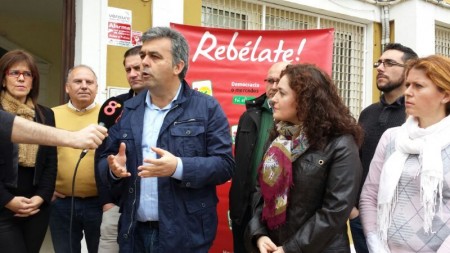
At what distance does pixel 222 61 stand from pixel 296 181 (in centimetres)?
245

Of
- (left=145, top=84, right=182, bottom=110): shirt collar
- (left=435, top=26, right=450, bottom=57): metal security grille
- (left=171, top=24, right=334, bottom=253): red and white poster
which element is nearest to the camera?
(left=145, top=84, right=182, bottom=110): shirt collar

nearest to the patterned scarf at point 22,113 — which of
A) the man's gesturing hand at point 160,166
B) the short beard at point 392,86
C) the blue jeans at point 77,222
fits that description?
the blue jeans at point 77,222

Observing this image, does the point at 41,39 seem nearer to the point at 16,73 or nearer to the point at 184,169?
the point at 16,73

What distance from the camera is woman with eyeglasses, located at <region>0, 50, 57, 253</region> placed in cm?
292

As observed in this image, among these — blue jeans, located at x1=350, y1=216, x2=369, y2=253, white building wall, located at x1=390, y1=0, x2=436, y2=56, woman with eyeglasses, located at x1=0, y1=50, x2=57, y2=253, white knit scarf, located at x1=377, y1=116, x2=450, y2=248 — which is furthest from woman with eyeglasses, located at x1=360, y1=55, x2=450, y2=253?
white building wall, located at x1=390, y1=0, x2=436, y2=56

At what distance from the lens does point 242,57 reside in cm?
460

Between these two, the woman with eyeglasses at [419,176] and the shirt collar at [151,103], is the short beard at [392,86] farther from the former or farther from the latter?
the shirt collar at [151,103]

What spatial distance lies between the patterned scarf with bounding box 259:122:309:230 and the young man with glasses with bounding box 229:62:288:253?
76 centimetres

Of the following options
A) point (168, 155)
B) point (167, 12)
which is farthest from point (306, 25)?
point (168, 155)

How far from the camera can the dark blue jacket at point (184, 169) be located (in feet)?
8.24

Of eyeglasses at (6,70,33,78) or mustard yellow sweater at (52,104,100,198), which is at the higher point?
eyeglasses at (6,70,33,78)

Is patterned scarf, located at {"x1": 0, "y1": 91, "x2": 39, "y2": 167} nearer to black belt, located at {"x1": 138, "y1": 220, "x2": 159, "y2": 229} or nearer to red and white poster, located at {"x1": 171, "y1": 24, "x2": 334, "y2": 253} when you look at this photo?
black belt, located at {"x1": 138, "y1": 220, "x2": 159, "y2": 229}

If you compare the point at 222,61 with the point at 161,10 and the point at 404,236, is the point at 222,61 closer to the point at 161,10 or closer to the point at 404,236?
the point at 161,10

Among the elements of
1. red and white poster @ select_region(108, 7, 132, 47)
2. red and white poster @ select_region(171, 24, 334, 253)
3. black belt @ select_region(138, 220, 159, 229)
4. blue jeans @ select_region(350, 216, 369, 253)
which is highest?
red and white poster @ select_region(108, 7, 132, 47)
